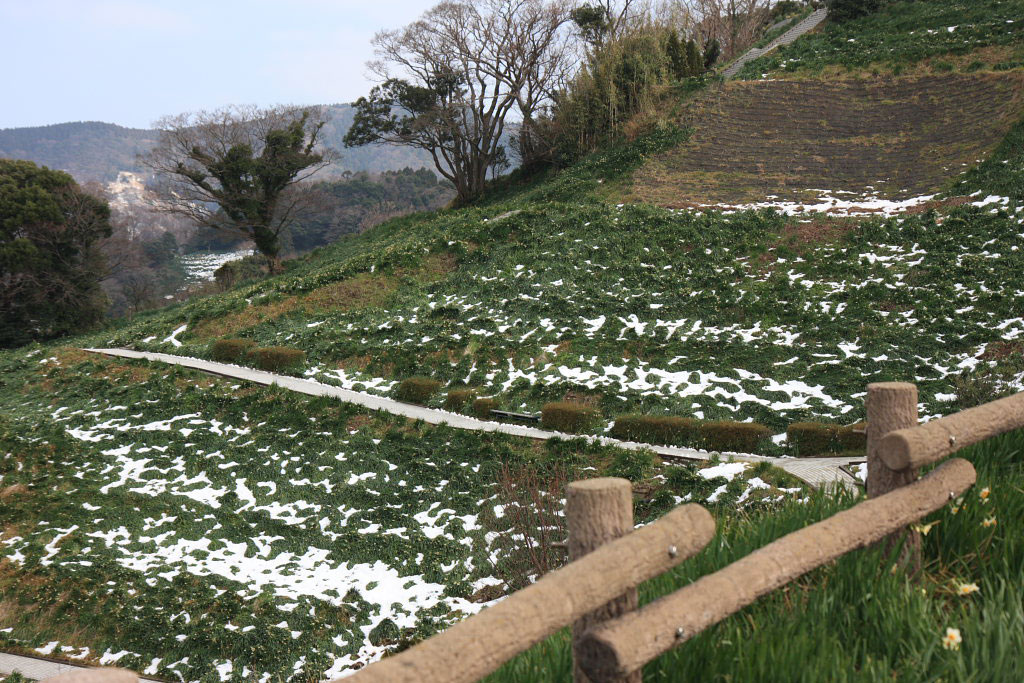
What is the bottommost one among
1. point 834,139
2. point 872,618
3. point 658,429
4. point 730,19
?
point 658,429

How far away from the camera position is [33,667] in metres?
6.60

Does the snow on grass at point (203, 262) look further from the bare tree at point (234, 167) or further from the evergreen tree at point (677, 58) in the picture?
the evergreen tree at point (677, 58)

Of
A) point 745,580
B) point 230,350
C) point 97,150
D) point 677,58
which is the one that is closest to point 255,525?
point 230,350

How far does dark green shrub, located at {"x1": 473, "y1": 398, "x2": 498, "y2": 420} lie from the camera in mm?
11531

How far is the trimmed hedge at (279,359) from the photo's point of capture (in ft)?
47.1

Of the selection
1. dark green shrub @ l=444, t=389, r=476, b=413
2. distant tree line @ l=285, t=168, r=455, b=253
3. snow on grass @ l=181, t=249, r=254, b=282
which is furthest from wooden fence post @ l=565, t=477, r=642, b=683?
distant tree line @ l=285, t=168, r=455, b=253

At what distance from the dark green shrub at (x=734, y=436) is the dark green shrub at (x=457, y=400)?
4.08 metres

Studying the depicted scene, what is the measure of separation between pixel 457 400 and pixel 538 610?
398 inches

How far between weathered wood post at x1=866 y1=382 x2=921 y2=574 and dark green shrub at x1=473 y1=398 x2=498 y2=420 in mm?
8689

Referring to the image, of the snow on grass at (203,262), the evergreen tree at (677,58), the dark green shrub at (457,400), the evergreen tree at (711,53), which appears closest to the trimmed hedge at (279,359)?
the dark green shrub at (457,400)

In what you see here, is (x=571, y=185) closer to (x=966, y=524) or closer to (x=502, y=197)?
(x=502, y=197)

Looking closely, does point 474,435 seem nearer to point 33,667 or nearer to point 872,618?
point 33,667

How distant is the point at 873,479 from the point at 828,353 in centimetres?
934

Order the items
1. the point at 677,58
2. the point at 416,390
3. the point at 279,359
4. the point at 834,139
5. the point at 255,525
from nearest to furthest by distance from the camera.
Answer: the point at 255,525, the point at 416,390, the point at 279,359, the point at 834,139, the point at 677,58
